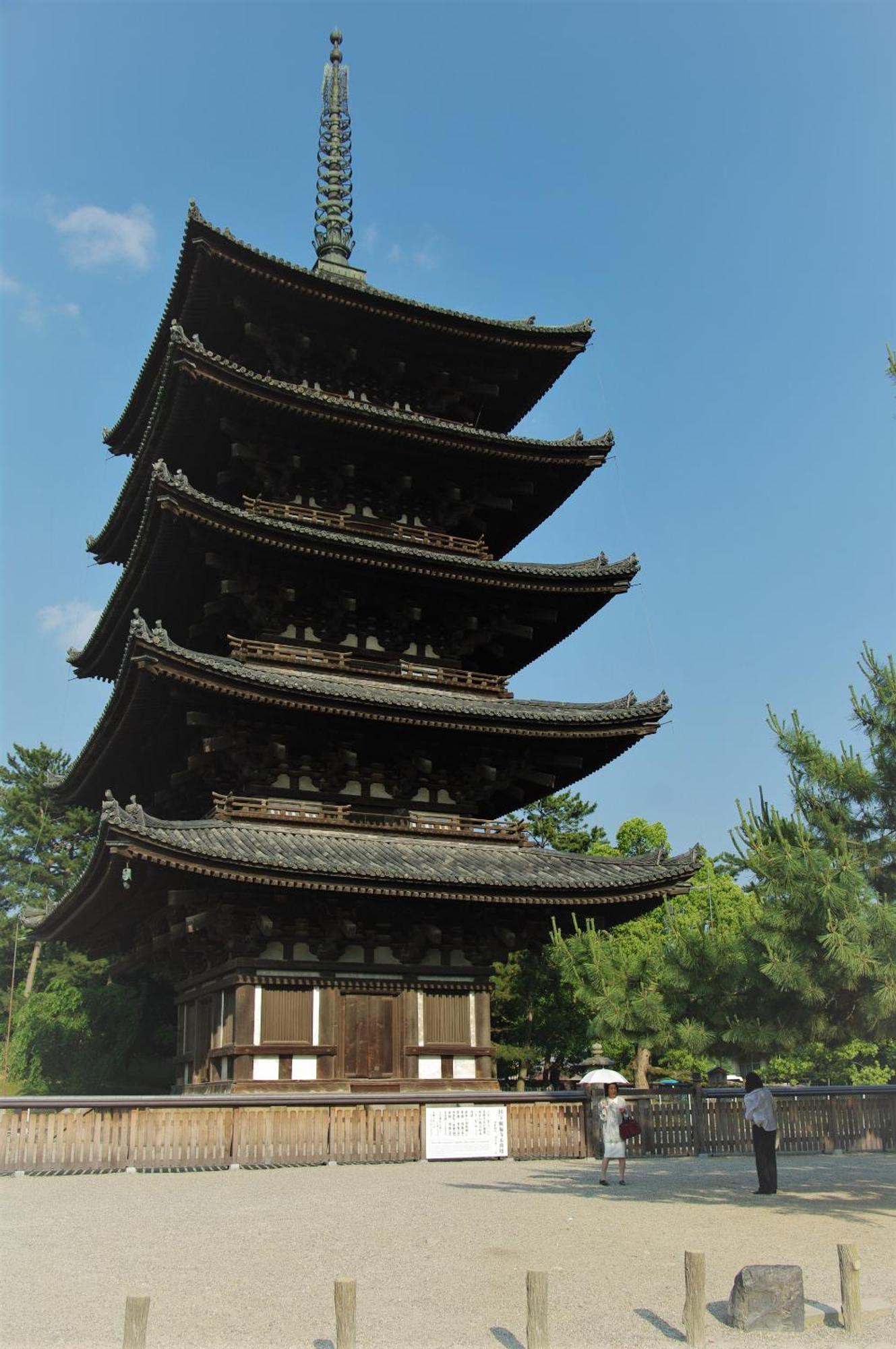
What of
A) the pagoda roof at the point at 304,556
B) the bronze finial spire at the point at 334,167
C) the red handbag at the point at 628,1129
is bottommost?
the red handbag at the point at 628,1129

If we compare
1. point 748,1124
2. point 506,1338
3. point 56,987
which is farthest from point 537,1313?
point 56,987

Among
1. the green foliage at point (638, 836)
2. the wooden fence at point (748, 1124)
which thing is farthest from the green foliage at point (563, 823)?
the wooden fence at point (748, 1124)

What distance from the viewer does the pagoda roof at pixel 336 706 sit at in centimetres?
2195

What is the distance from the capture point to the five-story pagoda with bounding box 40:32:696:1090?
2208 centimetres

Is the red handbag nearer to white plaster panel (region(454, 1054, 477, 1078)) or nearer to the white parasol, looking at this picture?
the white parasol

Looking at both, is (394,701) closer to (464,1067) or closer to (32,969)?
(464,1067)

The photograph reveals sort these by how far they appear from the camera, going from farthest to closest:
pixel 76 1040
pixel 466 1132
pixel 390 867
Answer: pixel 76 1040 < pixel 390 867 < pixel 466 1132

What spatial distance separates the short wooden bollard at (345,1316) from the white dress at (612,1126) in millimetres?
10299

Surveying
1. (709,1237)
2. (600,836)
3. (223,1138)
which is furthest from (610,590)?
(600,836)

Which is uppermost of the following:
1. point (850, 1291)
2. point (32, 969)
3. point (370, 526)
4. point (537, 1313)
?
point (370, 526)

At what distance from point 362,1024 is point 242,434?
13669 mm

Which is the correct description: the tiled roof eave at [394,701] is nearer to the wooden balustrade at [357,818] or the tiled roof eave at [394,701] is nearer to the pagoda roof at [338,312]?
the wooden balustrade at [357,818]

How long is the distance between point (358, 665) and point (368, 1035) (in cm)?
819

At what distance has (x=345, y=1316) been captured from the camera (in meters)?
7.54
